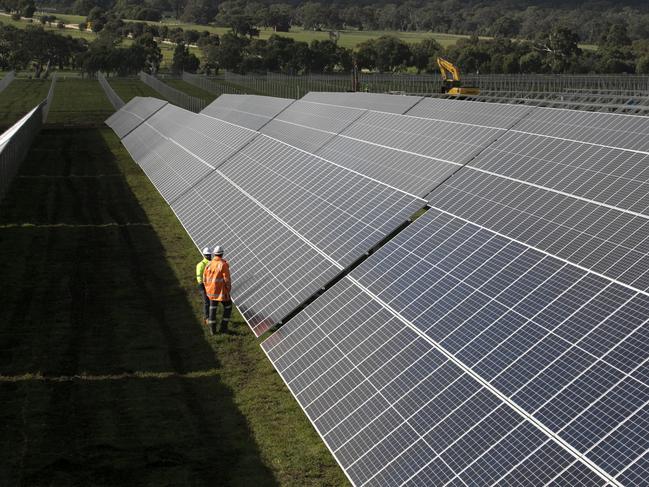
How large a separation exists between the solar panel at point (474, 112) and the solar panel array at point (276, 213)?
4728 mm

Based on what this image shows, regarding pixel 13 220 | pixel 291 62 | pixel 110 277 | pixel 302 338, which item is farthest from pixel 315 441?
pixel 291 62

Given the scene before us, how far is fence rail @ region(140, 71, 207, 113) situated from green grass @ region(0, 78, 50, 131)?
12073 mm

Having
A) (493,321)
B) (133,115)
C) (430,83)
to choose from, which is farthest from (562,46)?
(493,321)

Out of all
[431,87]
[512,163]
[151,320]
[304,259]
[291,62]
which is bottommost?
[291,62]

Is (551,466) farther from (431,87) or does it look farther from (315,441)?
(431,87)

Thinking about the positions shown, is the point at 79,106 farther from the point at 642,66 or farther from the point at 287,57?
the point at 287,57

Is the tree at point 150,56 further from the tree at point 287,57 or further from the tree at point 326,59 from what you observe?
the tree at point 326,59

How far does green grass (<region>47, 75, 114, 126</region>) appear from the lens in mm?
79500

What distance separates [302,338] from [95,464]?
434 cm

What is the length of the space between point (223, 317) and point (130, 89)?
106328mm

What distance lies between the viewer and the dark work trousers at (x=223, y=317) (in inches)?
809

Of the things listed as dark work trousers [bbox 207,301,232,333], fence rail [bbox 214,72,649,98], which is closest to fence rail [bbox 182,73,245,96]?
fence rail [bbox 214,72,649,98]

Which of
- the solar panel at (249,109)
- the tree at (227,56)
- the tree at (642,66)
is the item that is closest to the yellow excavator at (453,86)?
the solar panel at (249,109)

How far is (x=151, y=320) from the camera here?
70.9 ft
